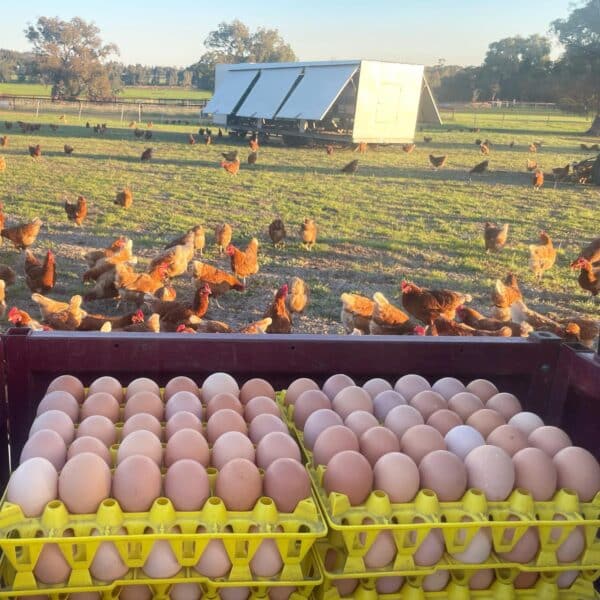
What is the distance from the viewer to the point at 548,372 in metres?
2.23

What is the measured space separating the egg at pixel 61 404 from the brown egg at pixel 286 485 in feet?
2.12

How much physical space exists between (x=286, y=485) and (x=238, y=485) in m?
0.11

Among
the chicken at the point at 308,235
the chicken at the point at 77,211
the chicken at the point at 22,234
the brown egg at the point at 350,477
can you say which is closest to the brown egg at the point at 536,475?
the brown egg at the point at 350,477

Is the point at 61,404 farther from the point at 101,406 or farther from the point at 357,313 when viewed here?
the point at 357,313

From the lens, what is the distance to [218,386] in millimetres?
1967

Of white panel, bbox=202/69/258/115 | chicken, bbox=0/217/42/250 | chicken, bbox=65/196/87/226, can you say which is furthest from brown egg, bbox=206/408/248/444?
white panel, bbox=202/69/258/115

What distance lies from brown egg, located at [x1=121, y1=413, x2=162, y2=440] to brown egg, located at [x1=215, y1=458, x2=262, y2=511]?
0.28m

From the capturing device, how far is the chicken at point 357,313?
17.0ft

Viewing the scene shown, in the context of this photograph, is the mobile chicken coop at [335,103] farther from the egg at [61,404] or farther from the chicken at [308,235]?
the egg at [61,404]

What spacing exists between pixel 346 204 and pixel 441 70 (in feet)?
167

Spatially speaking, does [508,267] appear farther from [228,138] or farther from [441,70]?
[441,70]

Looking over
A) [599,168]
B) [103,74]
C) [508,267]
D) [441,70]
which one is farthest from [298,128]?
[103,74]

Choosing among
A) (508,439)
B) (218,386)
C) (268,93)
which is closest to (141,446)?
(218,386)

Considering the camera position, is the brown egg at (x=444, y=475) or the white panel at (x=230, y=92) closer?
the brown egg at (x=444, y=475)
